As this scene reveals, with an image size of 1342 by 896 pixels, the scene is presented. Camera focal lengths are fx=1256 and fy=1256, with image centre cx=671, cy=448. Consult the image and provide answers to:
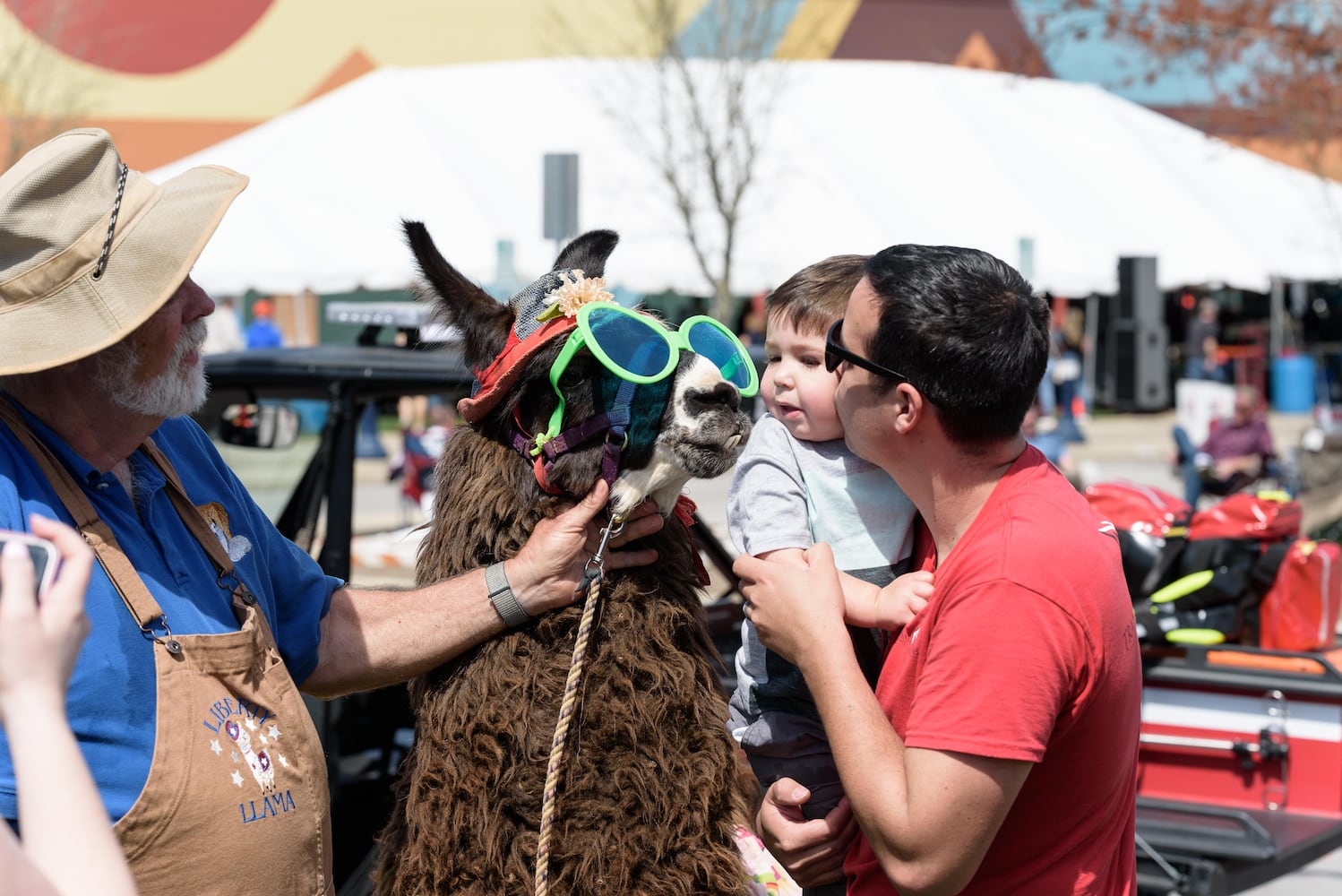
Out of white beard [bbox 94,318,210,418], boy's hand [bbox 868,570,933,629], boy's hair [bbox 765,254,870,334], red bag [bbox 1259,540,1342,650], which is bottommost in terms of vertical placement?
red bag [bbox 1259,540,1342,650]

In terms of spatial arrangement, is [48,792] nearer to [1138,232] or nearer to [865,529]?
[865,529]

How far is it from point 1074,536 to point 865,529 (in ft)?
1.92

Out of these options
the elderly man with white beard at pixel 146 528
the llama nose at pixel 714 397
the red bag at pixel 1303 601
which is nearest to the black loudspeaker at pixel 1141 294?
the red bag at pixel 1303 601

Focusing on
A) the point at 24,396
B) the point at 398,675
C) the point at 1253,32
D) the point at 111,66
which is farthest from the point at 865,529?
the point at 111,66

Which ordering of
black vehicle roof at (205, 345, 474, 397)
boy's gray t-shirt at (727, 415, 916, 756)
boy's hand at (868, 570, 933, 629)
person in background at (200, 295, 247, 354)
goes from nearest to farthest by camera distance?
1. boy's hand at (868, 570, 933, 629)
2. boy's gray t-shirt at (727, 415, 916, 756)
3. black vehicle roof at (205, 345, 474, 397)
4. person in background at (200, 295, 247, 354)

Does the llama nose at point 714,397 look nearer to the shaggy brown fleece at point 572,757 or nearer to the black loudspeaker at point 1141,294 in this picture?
the shaggy brown fleece at point 572,757

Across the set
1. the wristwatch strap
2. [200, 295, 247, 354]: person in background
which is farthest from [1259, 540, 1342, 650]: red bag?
[200, 295, 247, 354]: person in background

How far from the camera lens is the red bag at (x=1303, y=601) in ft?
13.8

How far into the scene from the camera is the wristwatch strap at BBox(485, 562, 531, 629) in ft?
6.70

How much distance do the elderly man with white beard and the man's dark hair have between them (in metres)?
0.99

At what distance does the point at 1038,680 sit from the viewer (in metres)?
1.55

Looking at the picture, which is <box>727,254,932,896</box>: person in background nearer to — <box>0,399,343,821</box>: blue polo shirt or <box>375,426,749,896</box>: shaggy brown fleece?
<box>375,426,749,896</box>: shaggy brown fleece

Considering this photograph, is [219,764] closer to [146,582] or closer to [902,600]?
[146,582]

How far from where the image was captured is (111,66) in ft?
68.9
